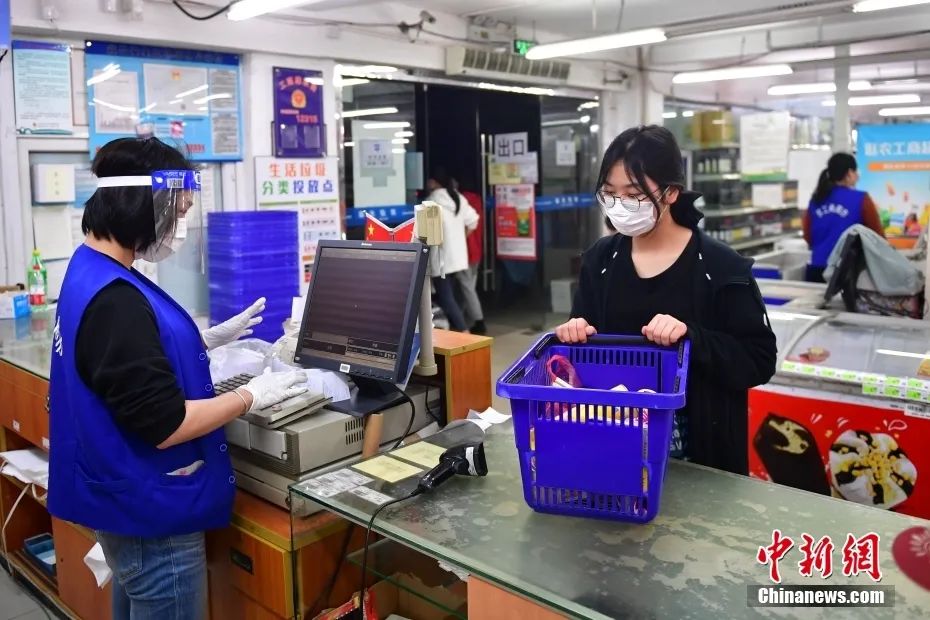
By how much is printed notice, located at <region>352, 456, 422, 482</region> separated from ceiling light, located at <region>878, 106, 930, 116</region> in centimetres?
1341

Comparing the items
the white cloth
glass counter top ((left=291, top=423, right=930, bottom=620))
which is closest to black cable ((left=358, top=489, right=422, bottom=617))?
glass counter top ((left=291, top=423, right=930, bottom=620))

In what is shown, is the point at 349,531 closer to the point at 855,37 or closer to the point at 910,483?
the point at 910,483

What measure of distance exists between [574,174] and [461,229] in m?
1.92

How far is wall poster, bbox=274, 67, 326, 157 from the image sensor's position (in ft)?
16.6

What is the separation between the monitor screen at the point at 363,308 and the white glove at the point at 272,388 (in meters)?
0.18

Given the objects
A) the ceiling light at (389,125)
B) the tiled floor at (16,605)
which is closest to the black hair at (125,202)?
the tiled floor at (16,605)

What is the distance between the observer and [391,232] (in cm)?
230

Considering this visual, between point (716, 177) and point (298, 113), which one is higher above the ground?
point (298, 113)

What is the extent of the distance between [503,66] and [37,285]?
3.99 m

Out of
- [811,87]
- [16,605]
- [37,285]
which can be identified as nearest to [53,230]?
[37,285]

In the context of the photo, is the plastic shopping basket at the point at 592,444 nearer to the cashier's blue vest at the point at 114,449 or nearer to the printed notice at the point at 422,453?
the printed notice at the point at 422,453

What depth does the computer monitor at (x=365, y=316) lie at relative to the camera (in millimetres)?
1943

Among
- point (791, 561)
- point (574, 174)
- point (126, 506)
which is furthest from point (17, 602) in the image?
point (574, 174)

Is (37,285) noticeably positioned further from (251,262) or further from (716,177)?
(716,177)
